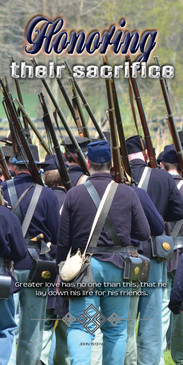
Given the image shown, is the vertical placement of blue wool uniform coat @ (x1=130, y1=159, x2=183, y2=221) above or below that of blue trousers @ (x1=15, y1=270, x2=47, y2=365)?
above

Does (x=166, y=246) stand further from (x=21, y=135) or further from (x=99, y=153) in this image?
(x=21, y=135)

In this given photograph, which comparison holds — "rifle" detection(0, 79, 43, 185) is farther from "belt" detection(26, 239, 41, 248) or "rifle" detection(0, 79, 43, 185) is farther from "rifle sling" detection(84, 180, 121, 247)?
"rifle sling" detection(84, 180, 121, 247)

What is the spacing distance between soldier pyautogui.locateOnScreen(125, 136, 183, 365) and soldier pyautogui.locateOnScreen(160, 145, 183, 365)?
0.30 m

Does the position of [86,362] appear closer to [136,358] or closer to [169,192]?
[136,358]

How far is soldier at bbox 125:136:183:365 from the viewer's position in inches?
289

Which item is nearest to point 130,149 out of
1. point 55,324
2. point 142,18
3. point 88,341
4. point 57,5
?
point 55,324

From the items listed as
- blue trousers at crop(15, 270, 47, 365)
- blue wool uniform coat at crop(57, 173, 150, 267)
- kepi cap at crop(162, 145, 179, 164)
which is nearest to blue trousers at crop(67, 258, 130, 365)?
blue wool uniform coat at crop(57, 173, 150, 267)

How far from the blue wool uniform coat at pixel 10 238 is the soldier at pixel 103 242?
447 millimetres

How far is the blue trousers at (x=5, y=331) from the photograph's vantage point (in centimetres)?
602

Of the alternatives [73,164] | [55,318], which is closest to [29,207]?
[55,318]

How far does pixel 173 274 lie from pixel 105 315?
1.95 meters

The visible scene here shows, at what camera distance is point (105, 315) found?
21.1ft

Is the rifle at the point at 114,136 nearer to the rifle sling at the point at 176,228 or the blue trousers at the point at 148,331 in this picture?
the blue trousers at the point at 148,331

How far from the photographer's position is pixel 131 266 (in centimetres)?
645
